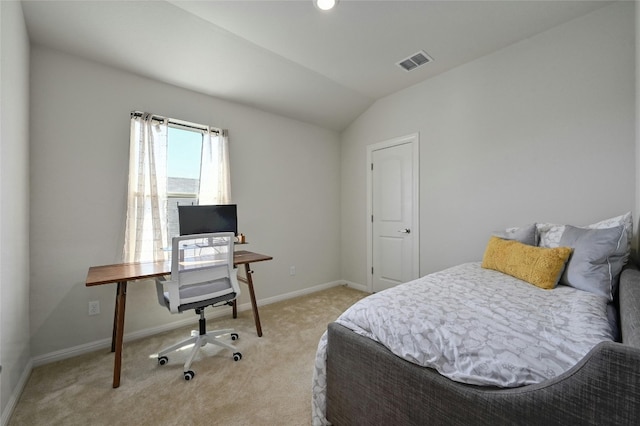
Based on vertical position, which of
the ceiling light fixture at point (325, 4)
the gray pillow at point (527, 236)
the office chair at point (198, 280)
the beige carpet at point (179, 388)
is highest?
the ceiling light fixture at point (325, 4)

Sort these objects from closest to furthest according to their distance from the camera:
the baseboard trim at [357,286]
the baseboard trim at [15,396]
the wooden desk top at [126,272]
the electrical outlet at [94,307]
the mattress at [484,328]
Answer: the mattress at [484,328] → the baseboard trim at [15,396] → the wooden desk top at [126,272] → the electrical outlet at [94,307] → the baseboard trim at [357,286]

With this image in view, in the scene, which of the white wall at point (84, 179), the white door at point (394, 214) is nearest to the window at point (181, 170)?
the white wall at point (84, 179)

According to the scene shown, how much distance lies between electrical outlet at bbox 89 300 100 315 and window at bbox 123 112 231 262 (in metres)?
0.44

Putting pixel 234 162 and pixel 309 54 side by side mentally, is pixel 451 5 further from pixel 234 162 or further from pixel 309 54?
pixel 234 162

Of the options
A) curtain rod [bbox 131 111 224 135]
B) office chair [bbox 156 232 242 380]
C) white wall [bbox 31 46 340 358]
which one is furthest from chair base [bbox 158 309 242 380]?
curtain rod [bbox 131 111 224 135]

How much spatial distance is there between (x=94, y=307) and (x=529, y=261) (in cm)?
351

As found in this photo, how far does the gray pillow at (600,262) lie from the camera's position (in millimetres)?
1502

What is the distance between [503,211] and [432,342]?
211cm

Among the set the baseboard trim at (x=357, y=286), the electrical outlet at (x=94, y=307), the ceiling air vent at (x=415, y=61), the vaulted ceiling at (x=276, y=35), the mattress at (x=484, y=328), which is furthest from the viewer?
the baseboard trim at (x=357, y=286)

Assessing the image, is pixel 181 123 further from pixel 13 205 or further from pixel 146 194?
pixel 13 205

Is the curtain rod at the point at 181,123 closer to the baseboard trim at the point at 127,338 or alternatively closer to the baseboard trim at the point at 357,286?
the baseboard trim at the point at 127,338

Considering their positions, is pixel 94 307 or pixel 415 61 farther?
pixel 415 61

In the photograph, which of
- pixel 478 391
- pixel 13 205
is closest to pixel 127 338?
pixel 13 205

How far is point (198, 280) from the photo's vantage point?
79.2 inches
